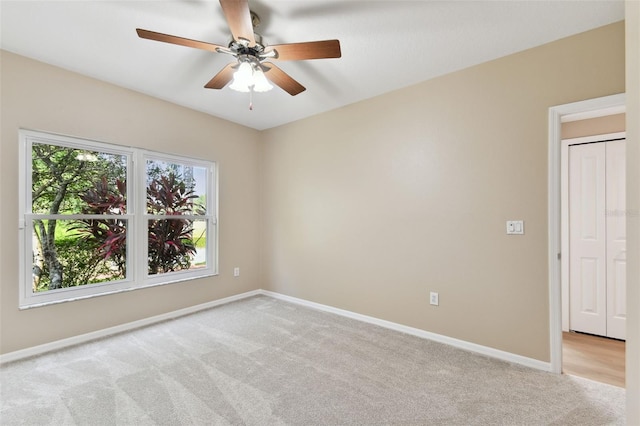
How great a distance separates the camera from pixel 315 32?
2.16m

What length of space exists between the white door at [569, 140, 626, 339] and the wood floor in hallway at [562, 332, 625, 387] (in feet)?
0.58

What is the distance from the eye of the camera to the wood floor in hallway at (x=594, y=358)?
221 centimetres

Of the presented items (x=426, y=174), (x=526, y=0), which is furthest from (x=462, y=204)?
(x=526, y=0)

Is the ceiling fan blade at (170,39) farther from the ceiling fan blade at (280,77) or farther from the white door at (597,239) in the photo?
the white door at (597,239)

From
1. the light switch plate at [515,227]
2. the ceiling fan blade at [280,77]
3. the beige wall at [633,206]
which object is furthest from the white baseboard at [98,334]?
the beige wall at [633,206]

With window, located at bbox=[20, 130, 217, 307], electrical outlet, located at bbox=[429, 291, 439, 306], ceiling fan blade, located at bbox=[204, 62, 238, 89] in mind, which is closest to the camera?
ceiling fan blade, located at bbox=[204, 62, 238, 89]

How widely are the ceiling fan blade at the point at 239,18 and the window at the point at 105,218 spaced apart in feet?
6.97

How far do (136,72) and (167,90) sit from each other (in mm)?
404

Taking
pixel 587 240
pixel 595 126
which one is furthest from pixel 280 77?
pixel 587 240

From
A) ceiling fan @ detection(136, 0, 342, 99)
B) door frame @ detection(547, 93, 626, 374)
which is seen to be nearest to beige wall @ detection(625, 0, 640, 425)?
ceiling fan @ detection(136, 0, 342, 99)

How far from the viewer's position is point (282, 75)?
7.48 ft

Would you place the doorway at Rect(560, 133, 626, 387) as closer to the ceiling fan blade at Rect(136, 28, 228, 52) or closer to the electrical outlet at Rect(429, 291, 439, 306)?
the electrical outlet at Rect(429, 291, 439, 306)

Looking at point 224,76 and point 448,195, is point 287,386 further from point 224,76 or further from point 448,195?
point 224,76

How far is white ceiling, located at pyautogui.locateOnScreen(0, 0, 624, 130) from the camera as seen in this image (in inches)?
74.5
